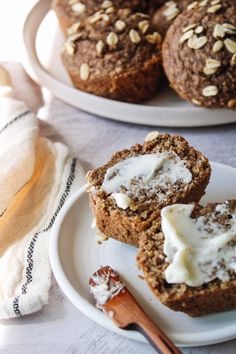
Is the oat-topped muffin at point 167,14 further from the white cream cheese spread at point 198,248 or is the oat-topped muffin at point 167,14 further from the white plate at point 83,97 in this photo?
the white cream cheese spread at point 198,248

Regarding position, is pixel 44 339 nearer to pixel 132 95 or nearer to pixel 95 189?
pixel 95 189

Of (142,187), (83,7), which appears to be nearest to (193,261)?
(142,187)

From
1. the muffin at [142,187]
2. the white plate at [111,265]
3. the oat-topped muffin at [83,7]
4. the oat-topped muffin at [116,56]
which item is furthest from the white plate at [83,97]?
the muffin at [142,187]

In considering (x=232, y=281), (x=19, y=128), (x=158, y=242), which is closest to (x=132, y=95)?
(x=19, y=128)

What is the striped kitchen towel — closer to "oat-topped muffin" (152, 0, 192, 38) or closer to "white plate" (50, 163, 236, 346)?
"white plate" (50, 163, 236, 346)

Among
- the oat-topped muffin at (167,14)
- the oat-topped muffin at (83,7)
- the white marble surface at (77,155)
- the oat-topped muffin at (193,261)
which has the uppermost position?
the oat-topped muffin at (83,7)

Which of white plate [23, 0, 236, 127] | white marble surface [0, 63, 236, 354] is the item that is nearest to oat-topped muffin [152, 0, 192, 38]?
white plate [23, 0, 236, 127]
